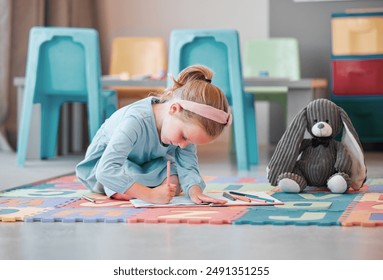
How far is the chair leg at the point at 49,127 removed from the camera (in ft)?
13.6

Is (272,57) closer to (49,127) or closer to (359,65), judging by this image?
(359,65)

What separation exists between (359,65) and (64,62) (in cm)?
186

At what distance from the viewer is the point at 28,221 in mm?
1965

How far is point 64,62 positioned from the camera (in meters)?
3.79

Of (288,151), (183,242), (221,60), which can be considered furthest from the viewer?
(221,60)

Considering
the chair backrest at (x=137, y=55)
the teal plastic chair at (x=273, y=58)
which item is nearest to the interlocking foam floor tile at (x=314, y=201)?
the teal plastic chair at (x=273, y=58)

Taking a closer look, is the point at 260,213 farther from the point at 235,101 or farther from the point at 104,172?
the point at 235,101

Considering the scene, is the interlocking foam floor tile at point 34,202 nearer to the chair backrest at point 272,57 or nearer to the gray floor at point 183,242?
the gray floor at point 183,242

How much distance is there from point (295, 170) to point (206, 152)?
2.21m

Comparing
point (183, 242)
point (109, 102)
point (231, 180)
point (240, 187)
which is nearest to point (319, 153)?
point (240, 187)

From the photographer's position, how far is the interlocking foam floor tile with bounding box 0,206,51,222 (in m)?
1.98

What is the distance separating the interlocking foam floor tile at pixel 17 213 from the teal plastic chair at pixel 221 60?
A: 5.07 ft

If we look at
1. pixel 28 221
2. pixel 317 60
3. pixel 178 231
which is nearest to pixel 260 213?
pixel 178 231

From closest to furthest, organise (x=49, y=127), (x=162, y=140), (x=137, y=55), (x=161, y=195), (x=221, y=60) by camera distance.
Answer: (x=161, y=195)
(x=162, y=140)
(x=221, y=60)
(x=49, y=127)
(x=137, y=55)
